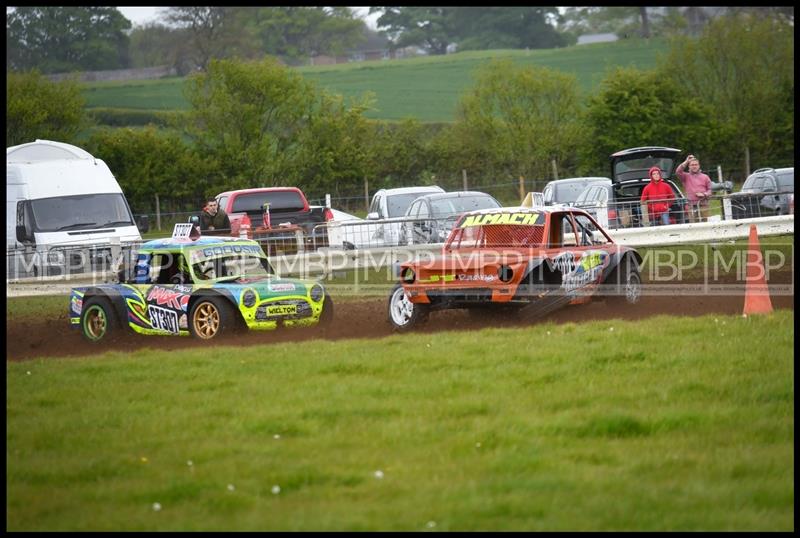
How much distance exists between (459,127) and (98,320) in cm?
3080

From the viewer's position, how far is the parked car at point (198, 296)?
14.3 meters

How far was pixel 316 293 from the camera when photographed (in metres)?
14.9

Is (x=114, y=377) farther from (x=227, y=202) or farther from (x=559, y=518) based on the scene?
(x=227, y=202)

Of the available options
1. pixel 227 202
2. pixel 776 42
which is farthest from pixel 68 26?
pixel 227 202

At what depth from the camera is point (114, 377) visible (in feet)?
36.0

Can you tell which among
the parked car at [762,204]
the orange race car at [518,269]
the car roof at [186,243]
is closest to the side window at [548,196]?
the parked car at [762,204]

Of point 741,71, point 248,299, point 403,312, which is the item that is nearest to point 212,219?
point 248,299

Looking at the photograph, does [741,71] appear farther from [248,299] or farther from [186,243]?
[248,299]

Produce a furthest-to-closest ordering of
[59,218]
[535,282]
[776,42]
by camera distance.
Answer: [776,42]
[59,218]
[535,282]

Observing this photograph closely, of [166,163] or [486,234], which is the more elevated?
[166,163]

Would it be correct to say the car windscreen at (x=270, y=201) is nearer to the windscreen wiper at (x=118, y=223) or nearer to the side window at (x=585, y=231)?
the windscreen wiper at (x=118, y=223)

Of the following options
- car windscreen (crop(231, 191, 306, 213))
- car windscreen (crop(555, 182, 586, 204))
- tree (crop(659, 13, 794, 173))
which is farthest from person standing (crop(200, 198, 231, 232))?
tree (crop(659, 13, 794, 173))

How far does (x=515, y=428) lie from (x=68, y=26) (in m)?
85.2

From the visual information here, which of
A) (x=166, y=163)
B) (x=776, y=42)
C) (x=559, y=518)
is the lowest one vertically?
(x=559, y=518)
